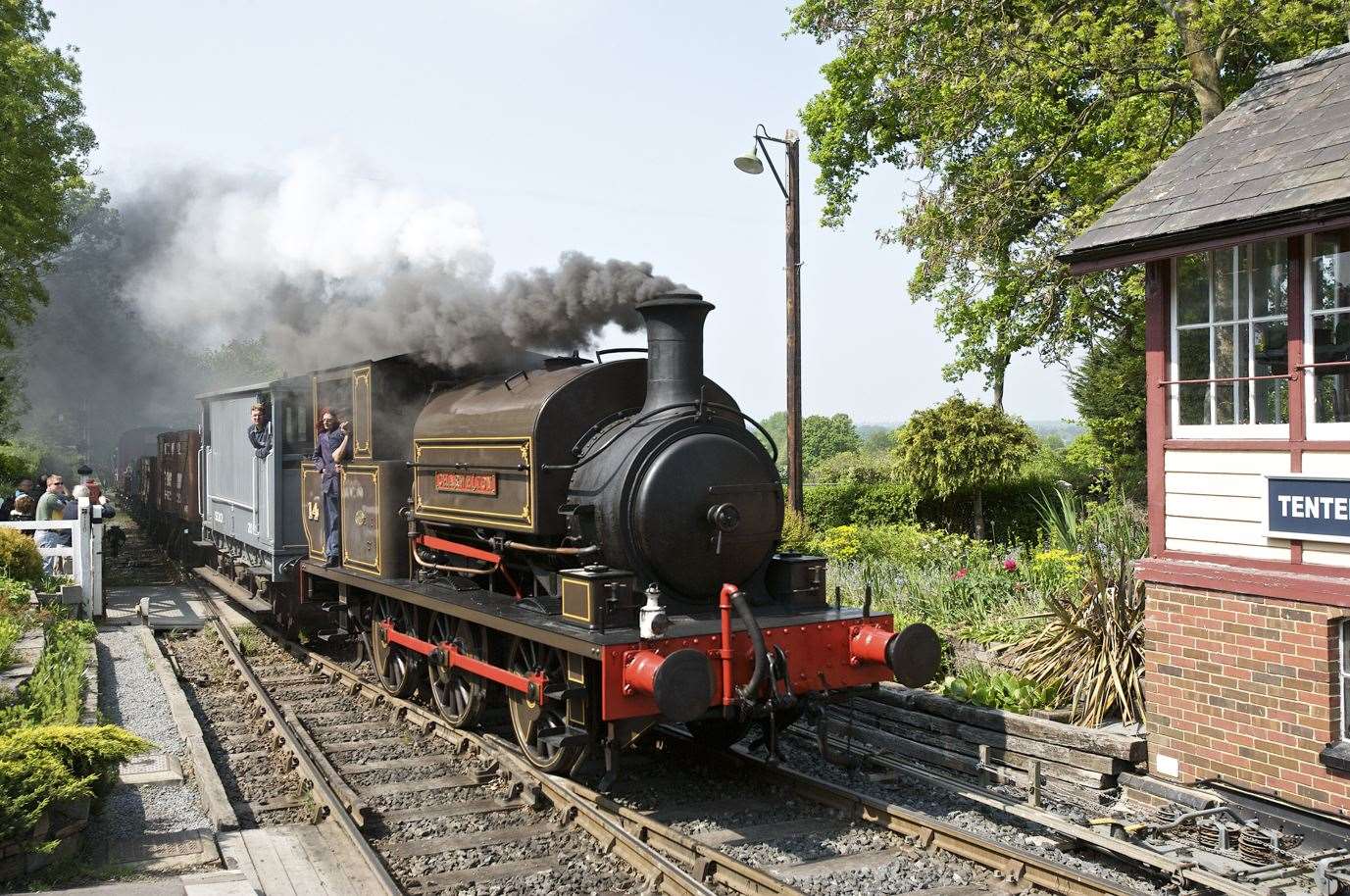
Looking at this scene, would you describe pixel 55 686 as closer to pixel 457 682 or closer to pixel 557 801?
pixel 457 682

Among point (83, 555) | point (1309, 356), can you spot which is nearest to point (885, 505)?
point (83, 555)

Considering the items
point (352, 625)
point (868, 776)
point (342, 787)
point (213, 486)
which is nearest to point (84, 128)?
point (213, 486)

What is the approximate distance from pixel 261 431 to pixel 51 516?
13.3ft

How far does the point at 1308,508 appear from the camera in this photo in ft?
19.7

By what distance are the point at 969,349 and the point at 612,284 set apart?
411 inches

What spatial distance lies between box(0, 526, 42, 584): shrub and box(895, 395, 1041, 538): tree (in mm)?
11601

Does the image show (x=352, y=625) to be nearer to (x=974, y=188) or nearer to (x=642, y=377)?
(x=642, y=377)

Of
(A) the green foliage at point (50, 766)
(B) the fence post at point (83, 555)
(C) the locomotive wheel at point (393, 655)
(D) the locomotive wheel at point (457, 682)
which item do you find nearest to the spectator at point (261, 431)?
(B) the fence post at point (83, 555)

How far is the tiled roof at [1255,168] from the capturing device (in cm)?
601

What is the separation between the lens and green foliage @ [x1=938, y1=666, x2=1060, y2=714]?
303 inches

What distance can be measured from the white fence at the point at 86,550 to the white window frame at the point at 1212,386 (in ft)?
37.5

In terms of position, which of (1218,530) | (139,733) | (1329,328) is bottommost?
(139,733)

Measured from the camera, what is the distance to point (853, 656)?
6.62 metres

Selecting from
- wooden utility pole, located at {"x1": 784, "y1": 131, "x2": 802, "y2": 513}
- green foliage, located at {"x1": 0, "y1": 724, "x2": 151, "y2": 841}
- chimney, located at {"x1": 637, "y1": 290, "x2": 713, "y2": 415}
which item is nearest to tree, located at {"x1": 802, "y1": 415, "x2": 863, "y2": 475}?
wooden utility pole, located at {"x1": 784, "y1": 131, "x2": 802, "y2": 513}
